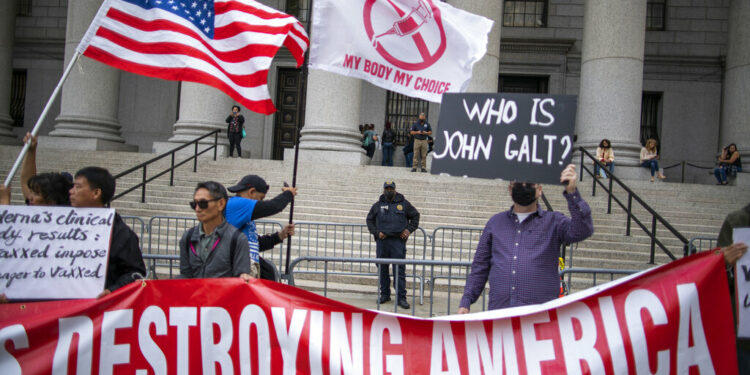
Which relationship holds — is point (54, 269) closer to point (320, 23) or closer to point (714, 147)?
point (320, 23)

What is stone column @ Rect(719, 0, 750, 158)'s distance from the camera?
16.6m

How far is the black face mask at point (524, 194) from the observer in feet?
12.0

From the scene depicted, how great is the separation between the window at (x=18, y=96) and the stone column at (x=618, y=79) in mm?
22984

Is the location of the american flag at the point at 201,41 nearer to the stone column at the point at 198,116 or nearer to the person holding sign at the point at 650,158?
the stone column at the point at 198,116

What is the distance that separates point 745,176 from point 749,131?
210 centimetres

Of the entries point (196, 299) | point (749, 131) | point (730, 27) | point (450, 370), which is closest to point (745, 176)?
point (749, 131)

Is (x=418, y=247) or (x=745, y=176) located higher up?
(x=745, y=176)

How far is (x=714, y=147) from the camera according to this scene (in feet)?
67.9

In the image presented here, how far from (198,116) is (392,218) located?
1110 centimetres

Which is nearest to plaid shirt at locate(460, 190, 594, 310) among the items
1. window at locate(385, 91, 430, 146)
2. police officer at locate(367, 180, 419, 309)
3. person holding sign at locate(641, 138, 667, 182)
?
police officer at locate(367, 180, 419, 309)

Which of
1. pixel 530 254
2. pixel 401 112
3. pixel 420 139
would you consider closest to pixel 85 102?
pixel 420 139

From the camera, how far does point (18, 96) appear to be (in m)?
23.7

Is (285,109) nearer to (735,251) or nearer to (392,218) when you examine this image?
(392,218)

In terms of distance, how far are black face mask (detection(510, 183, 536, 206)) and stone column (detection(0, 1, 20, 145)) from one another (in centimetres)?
2157
